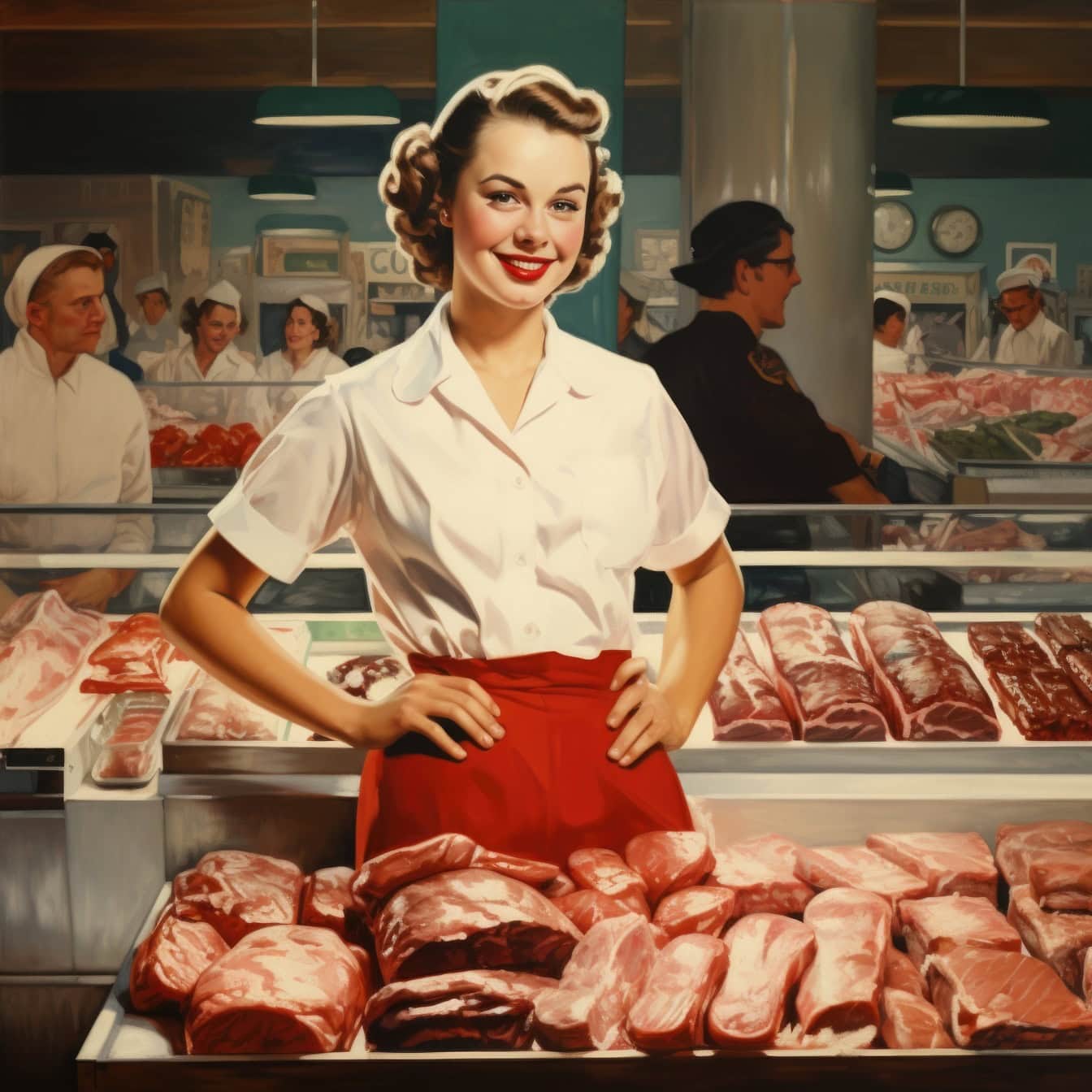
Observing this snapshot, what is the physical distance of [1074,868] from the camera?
2102 millimetres

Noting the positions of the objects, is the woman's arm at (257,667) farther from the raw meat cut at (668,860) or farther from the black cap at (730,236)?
the black cap at (730,236)

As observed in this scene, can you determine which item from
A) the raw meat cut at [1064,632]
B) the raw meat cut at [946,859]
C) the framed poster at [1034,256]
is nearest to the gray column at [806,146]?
the framed poster at [1034,256]

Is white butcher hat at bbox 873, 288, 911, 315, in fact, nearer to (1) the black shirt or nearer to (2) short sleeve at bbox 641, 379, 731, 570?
(1) the black shirt

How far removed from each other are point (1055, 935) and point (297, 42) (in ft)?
5.94

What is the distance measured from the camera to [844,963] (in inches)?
73.7

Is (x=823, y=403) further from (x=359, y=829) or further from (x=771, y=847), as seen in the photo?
(x=359, y=829)

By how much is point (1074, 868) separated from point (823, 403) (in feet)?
2.71

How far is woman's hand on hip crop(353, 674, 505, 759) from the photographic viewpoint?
2.04m

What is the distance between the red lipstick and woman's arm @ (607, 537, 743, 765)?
51 cm

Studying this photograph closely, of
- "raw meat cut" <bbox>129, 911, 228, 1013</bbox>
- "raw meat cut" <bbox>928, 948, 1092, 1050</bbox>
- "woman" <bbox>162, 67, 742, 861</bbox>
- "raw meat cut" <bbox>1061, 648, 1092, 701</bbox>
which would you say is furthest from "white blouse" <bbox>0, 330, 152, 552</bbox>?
"raw meat cut" <bbox>1061, 648, 1092, 701</bbox>

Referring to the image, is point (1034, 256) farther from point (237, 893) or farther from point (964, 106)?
point (237, 893)

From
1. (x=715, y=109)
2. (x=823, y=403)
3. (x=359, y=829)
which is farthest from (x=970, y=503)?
(x=359, y=829)

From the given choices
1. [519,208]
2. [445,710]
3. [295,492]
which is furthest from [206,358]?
[445,710]

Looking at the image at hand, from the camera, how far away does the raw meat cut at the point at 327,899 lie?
206cm
